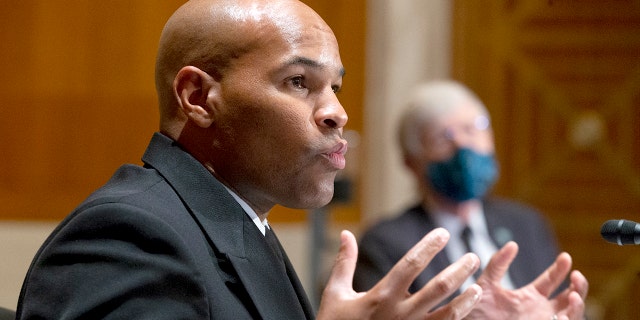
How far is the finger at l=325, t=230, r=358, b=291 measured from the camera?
1688 millimetres

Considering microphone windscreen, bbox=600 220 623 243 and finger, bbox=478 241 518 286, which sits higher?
microphone windscreen, bbox=600 220 623 243

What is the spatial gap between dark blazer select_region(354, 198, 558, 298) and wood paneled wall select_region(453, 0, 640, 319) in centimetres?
228

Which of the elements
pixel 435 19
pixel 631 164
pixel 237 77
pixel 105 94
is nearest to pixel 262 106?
pixel 237 77

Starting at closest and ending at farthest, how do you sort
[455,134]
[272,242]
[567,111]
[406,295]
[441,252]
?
[406,295], [272,242], [441,252], [455,134], [567,111]

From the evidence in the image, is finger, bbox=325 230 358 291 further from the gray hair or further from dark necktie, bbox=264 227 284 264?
the gray hair

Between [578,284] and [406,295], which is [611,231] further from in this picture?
[578,284]

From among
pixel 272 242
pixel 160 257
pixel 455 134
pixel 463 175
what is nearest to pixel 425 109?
pixel 455 134

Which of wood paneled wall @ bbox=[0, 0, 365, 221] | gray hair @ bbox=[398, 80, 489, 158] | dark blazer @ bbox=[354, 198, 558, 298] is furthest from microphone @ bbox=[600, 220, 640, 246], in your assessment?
wood paneled wall @ bbox=[0, 0, 365, 221]

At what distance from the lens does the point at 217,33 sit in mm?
1824

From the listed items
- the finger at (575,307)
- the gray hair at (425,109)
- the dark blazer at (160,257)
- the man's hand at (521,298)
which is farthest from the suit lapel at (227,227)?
the gray hair at (425,109)

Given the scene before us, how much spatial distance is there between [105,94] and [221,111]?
368cm

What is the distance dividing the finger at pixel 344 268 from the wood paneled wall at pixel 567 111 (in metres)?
4.32

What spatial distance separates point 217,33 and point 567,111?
14.8 ft

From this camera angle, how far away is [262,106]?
1812mm
